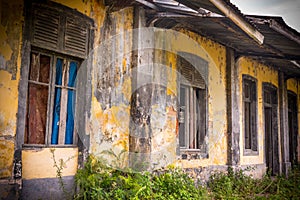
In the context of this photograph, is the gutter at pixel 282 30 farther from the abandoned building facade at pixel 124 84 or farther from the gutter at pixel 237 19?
the gutter at pixel 237 19

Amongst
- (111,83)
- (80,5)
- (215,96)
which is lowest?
(111,83)

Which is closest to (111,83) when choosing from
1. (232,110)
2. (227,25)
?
(227,25)

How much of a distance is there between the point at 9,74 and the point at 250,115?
7.60 meters

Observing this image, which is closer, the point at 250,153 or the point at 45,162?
the point at 45,162

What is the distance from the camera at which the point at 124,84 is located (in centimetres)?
584

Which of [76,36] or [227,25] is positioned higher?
[227,25]

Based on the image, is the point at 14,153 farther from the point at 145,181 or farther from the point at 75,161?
the point at 145,181

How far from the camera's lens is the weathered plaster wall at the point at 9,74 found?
13.2 feet

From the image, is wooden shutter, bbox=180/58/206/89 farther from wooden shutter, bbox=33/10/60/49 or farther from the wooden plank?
wooden shutter, bbox=33/10/60/49

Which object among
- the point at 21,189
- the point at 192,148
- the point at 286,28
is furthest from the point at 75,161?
the point at 286,28

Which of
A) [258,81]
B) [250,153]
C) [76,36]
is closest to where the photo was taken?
[76,36]

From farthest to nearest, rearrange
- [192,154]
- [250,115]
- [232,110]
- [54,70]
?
1. [250,115]
2. [232,110]
3. [192,154]
4. [54,70]

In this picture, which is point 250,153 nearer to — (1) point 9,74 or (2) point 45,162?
(2) point 45,162

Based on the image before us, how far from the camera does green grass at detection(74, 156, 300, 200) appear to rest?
15.8ft
